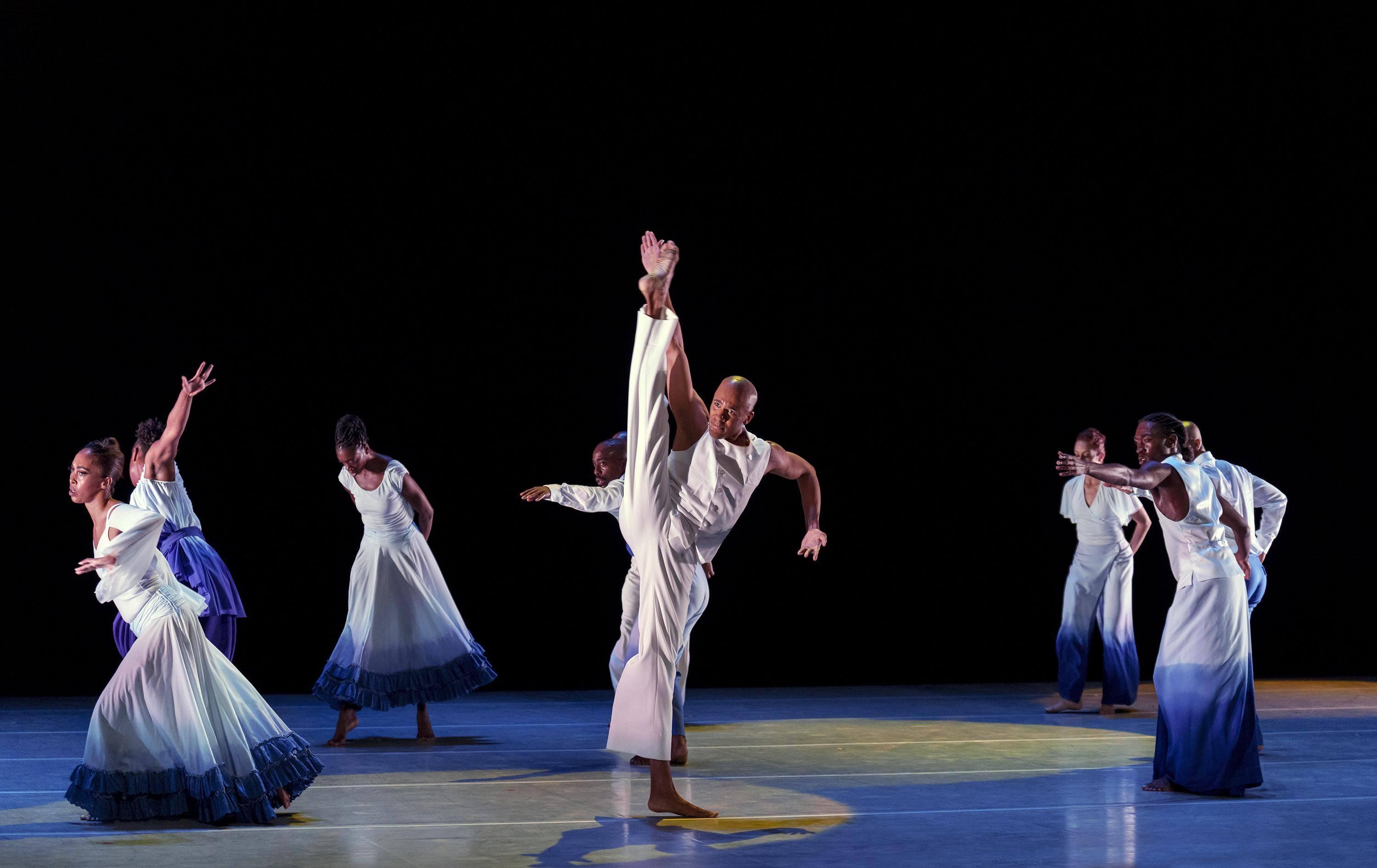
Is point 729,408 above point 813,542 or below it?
above

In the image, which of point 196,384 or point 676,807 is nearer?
point 676,807

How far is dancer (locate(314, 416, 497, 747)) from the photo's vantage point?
255 inches

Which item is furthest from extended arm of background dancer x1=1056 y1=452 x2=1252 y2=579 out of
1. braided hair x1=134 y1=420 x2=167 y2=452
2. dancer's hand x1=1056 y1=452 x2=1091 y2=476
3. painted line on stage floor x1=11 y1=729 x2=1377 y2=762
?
braided hair x1=134 y1=420 x2=167 y2=452

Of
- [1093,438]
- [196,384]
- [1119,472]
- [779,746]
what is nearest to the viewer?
[1119,472]

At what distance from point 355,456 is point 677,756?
2.00 meters

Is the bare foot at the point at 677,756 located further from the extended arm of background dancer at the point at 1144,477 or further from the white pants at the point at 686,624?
the extended arm of background dancer at the point at 1144,477

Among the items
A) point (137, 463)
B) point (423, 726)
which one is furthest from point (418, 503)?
point (137, 463)

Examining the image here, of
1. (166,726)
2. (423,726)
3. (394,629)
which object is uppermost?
(394,629)

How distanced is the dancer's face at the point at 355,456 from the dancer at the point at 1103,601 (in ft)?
12.7

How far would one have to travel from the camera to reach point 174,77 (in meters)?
8.52

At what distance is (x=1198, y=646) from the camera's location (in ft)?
16.9

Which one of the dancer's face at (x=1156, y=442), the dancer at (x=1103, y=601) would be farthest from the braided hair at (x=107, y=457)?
the dancer at (x=1103, y=601)

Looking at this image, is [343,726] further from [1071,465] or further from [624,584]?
[1071,465]

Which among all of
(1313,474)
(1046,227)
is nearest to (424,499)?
(1046,227)
